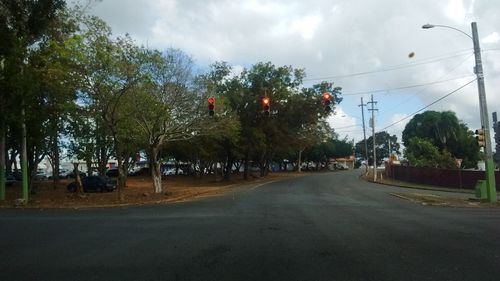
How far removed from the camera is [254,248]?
11.0 m

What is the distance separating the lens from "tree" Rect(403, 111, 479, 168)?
86.1 metres

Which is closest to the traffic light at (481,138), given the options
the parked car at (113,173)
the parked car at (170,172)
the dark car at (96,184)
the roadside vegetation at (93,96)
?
the roadside vegetation at (93,96)

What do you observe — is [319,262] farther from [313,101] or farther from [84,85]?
[313,101]

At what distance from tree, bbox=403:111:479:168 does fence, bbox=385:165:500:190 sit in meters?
24.3

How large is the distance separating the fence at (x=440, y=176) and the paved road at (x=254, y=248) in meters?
30.6

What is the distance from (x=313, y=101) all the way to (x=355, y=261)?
46957 mm

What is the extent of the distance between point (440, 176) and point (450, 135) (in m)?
40.1

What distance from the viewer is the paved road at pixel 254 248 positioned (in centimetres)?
848

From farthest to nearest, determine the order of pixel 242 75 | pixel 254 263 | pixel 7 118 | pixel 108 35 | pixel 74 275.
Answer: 1. pixel 242 75
2. pixel 108 35
3. pixel 7 118
4. pixel 254 263
5. pixel 74 275

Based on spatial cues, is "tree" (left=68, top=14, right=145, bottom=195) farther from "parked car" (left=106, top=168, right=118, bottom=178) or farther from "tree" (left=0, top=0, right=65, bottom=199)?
"parked car" (left=106, top=168, right=118, bottom=178)

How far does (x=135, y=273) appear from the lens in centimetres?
851

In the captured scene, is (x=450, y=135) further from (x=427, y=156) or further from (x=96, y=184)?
(x=96, y=184)

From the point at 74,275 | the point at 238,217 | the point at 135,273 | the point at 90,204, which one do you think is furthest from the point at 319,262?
the point at 90,204

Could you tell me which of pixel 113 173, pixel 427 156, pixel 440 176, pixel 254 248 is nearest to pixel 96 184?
pixel 113 173
